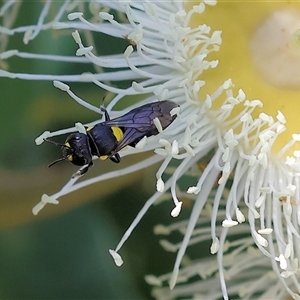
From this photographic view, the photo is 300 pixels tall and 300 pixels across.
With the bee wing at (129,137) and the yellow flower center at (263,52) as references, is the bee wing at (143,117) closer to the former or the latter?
the bee wing at (129,137)

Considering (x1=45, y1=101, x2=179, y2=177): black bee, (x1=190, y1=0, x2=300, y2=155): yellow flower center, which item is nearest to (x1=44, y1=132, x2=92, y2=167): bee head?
(x1=45, y1=101, x2=179, y2=177): black bee

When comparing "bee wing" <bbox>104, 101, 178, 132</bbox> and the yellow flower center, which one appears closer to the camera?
"bee wing" <bbox>104, 101, 178, 132</bbox>

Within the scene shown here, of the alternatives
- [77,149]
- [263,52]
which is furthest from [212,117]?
[77,149]

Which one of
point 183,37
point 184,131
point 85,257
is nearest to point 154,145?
point 184,131

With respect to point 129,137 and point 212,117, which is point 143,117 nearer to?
point 129,137

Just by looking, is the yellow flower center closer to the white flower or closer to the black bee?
the white flower

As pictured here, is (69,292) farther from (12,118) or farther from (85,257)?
(12,118)

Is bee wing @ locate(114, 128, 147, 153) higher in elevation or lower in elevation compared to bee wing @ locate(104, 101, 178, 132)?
lower
